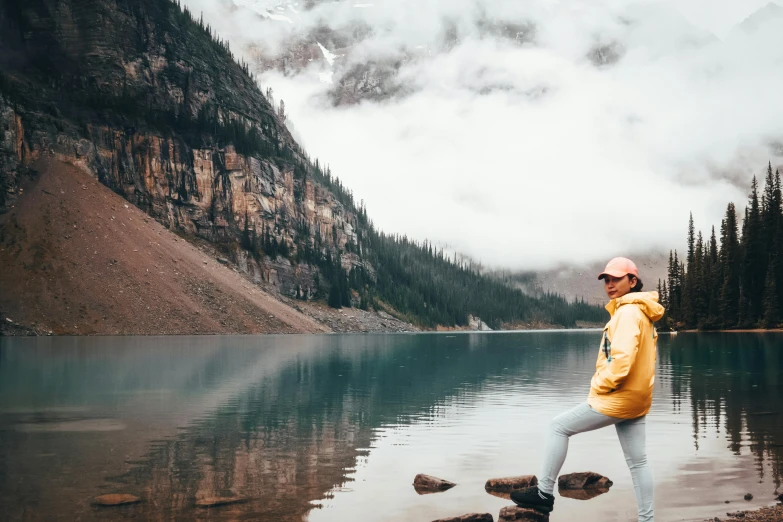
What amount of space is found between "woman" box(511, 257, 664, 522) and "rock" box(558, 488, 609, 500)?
432 centimetres

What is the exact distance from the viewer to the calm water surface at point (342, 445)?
14.5 metres

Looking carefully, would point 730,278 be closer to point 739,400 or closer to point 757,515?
point 739,400

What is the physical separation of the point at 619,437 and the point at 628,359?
1594 mm

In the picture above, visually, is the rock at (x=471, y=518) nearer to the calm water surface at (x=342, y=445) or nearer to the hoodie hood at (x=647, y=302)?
the calm water surface at (x=342, y=445)

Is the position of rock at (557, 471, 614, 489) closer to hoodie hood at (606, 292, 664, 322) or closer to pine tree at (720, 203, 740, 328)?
hoodie hood at (606, 292, 664, 322)

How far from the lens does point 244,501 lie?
14688 millimetres

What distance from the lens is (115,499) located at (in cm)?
1459

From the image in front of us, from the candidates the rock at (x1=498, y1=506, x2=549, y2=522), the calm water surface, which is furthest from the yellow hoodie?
the calm water surface

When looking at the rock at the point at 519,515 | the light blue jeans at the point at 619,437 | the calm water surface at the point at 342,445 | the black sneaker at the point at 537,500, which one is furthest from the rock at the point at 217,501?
the light blue jeans at the point at 619,437

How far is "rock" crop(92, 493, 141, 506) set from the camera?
14.4 metres

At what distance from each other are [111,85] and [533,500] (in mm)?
201651

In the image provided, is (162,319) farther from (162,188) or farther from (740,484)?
(740,484)

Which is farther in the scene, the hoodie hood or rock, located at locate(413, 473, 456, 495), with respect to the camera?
rock, located at locate(413, 473, 456, 495)

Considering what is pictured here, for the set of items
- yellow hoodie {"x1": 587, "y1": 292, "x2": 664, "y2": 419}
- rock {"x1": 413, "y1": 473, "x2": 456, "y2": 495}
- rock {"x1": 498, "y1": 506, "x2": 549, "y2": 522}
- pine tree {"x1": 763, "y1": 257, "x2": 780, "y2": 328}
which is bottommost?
rock {"x1": 413, "y1": 473, "x2": 456, "y2": 495}
